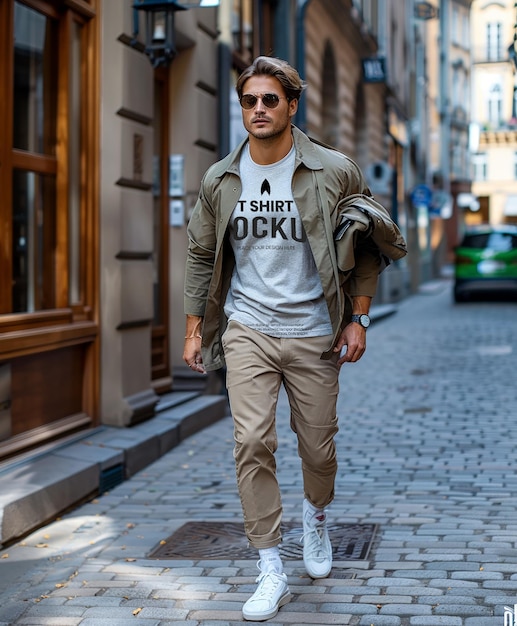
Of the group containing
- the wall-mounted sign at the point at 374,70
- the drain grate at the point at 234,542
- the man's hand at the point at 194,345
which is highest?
the wall-mounted sign at the point at 374,70

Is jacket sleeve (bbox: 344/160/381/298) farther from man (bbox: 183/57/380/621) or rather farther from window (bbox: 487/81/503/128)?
window (bbox: 487/81/503/128)

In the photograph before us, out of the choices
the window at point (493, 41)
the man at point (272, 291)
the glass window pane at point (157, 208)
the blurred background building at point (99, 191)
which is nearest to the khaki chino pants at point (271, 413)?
the man at point (272, 291)

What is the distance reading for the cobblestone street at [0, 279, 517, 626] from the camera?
165 inches

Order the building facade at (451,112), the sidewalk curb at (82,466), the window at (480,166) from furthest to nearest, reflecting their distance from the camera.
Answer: the window at (480,166)
the building facade at (451,112)
the sidewalk curb at (82,466)

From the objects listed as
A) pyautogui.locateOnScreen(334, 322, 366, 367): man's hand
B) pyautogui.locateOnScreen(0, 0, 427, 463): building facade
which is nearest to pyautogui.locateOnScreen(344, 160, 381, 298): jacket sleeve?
pyautogui.locateOnScreen(334, 322, 366, 367): man's hand

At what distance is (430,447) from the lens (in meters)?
7.62

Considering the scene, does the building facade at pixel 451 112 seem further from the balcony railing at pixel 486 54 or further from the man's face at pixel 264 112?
the man's face at pixel 264 112

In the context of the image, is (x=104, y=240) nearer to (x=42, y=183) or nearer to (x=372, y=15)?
(x=42, y=183)

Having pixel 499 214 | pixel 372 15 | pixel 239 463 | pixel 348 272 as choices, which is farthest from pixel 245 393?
pixel 499 214

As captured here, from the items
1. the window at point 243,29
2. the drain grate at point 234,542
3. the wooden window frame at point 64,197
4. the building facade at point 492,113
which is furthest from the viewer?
the building facade at point 492,113

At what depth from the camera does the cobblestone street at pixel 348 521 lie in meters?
4.19

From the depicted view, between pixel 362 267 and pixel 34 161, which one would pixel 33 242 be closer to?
pixel 34 161

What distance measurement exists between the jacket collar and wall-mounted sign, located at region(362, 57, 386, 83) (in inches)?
732

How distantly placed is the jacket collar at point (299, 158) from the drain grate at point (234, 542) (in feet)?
5.85
